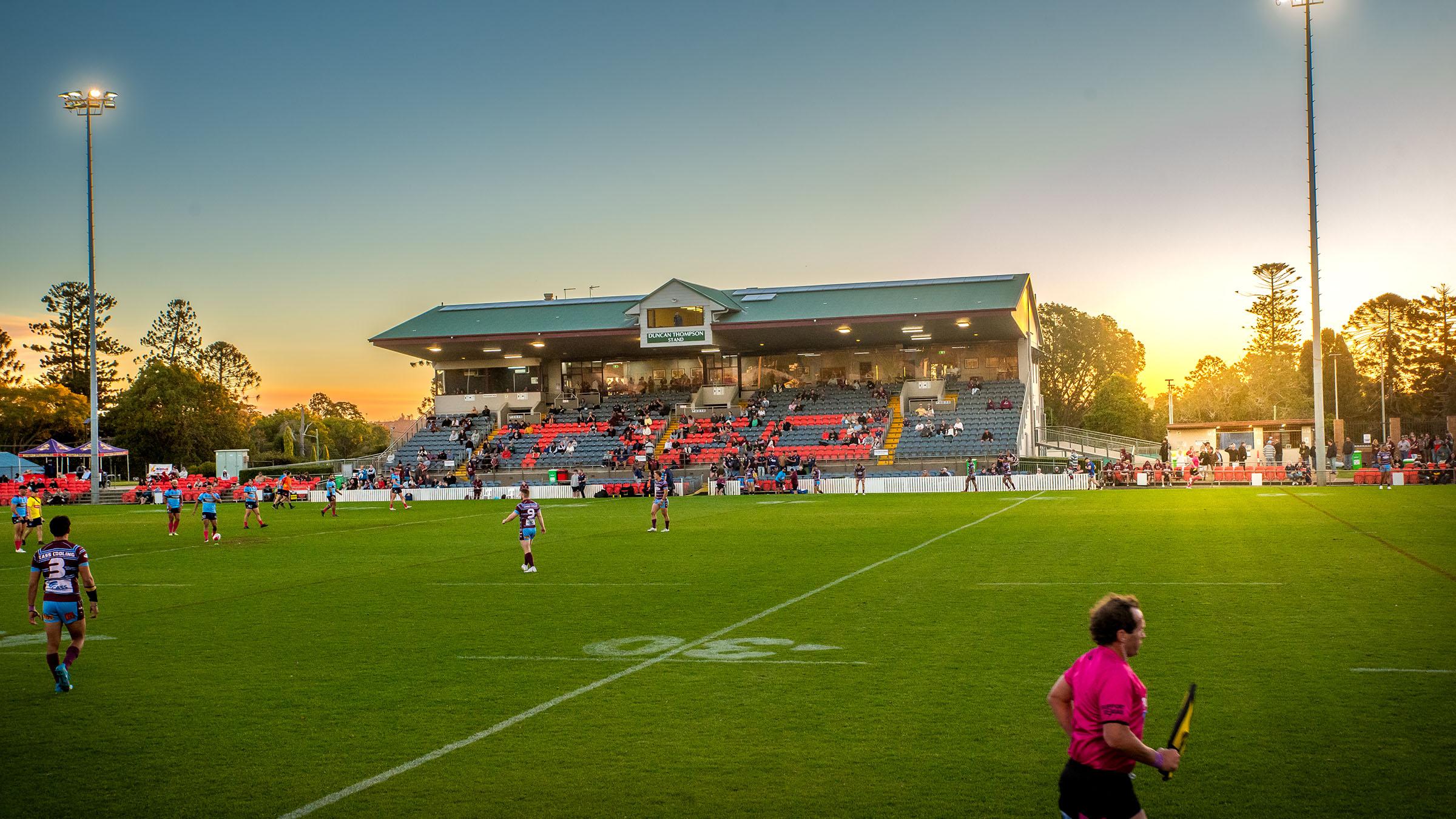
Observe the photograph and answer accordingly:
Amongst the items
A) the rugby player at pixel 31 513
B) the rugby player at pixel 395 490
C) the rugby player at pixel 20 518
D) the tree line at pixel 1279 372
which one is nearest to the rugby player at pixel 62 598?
the rugby player at pixel 31 513

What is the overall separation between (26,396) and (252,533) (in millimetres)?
81020

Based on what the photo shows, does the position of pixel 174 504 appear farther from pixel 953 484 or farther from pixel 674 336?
pixel 674 336

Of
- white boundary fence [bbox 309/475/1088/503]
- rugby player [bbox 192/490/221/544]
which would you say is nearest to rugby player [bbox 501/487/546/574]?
rugby player [bbox 192/490/221/544]

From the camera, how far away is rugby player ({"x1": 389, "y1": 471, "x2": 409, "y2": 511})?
50750mm

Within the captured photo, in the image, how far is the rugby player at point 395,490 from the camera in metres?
50.8

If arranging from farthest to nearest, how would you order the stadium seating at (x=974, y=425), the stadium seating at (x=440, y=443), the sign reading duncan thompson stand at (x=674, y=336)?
the stadium seating at (x=440, y=443) < the sign reading duncan thompson stand at (x=674, y=336) < the stadium seating at (x=974, y=425)

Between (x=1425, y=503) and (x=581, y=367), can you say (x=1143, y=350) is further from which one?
(x=1425, y=503)

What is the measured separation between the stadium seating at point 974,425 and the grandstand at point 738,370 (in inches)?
4.4

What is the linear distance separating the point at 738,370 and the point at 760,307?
6978 millimetres

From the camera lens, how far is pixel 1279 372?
106 metres

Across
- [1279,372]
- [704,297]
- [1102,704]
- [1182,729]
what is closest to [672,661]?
[1102,704]

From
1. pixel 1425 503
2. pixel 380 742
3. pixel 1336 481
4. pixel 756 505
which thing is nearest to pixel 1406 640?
pixel 380 742

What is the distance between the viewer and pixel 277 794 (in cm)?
765

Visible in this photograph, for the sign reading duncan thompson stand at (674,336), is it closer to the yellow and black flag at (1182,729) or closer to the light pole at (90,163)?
the light pole at (90,163)
